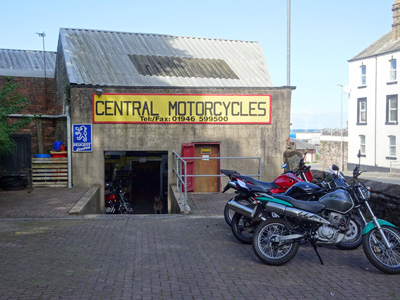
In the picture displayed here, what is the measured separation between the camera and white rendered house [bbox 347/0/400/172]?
34.7m

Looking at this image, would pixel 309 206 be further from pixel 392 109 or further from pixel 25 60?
pixel 392 109

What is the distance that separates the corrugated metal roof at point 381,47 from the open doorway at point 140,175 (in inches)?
868

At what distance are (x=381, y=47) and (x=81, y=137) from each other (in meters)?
29.4

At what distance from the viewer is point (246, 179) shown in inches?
320

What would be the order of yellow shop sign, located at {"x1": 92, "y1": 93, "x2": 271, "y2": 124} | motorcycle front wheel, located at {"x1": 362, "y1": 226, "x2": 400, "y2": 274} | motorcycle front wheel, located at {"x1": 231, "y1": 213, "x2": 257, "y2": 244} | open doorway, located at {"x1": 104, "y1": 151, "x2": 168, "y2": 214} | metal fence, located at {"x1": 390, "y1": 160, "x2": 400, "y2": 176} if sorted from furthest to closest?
1. metal fence, located at {"x1": 390, "y1": 160, "x2": 400, "y2": 176}
2. open doorway, located at {"x1": 104, "y1": 151, "x2": 168, "y2": 214}
3. yellow shop sign, located at {"x1": 92, "y1": 93, "x2": 271, "y2": 124}
4. motorcycle front wheel, located at {"x1": 231, "y1": 213, "x2": 257, "y2": 244}
5. motorcycle front wheel, located at {"x1": 362, "y1": 226, "x2": 400, "y2": 274}

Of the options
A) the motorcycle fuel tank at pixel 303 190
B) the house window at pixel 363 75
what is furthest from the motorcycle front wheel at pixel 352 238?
the house window at pixel 363 75

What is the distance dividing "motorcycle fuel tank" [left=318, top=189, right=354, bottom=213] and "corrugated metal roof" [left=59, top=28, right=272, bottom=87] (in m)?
10.8

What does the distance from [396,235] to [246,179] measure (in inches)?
109

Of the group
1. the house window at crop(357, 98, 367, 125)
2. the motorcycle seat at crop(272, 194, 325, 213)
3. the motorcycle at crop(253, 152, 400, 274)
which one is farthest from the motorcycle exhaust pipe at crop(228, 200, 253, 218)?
the house window at crop(357, 98, 367, 125)

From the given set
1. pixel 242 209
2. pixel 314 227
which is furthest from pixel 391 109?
pixel 314 227

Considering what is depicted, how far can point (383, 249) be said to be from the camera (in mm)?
6152

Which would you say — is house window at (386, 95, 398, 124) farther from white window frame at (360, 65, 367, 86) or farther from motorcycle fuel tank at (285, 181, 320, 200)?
motorcycle fuel tank at (285, 181, 320, 200)

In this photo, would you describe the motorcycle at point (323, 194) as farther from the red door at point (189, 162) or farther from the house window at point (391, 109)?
the house window at point (391, 109)

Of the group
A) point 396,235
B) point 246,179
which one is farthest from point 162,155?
point 396,235
